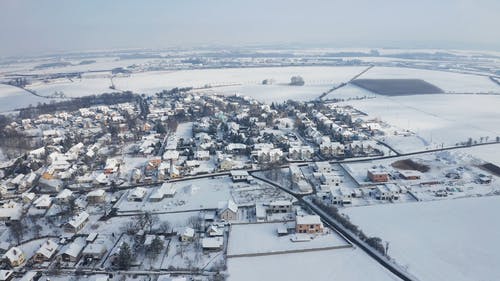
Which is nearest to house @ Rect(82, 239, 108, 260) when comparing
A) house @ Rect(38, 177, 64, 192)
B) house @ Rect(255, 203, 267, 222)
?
house @ Rect(255, 203, 267, 222)

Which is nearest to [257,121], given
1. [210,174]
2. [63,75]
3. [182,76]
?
[210,174]

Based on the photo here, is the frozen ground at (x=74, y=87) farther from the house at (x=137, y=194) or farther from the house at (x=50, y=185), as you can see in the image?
the house at (x=137, y=194)

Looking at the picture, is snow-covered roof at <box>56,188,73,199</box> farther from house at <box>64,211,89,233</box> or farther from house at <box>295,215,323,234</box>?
house at <box>295,215,323,234</box>

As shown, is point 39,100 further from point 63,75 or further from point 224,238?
point 224,238

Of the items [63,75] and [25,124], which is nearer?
[25,124]

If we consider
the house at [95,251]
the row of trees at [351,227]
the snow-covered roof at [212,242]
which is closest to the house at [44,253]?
the house at [95,251]

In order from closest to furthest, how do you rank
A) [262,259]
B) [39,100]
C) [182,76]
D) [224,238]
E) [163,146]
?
[262,259]
[224,238]
[163,146]
[39,100]
[182,76]

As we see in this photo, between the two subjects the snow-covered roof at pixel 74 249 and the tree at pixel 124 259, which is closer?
the tree at pixel 124 259
